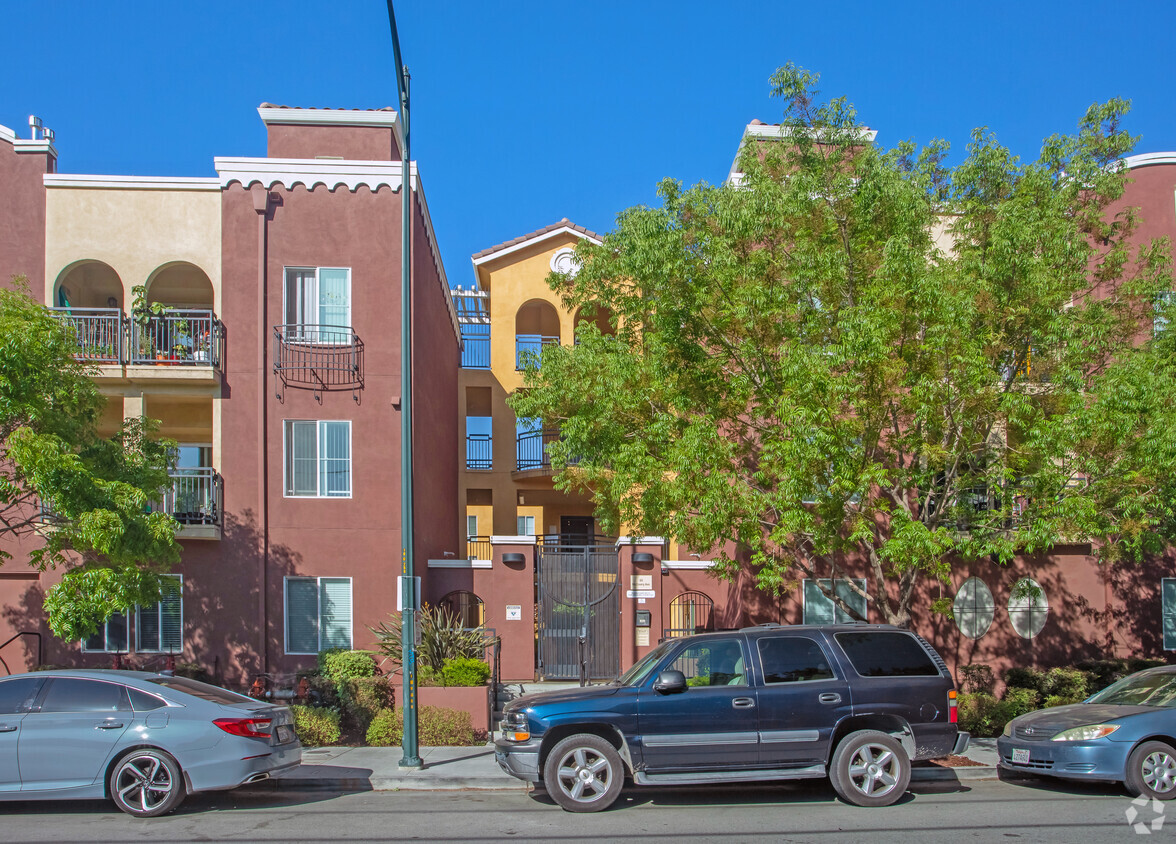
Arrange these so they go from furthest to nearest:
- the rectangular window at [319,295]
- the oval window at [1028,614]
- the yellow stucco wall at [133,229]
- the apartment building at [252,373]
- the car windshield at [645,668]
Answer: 1. the oval window at [1028,614]
2. the rectangular window at [319,295]
3. the yellow stucco wall at [133,229]
4. the apartment building at [252,373]
5. the car windshield at [645,668]

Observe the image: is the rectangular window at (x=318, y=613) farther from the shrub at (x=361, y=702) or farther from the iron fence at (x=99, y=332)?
the iron fence at (x=99, y=332)

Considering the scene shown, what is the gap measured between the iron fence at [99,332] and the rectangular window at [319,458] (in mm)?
3355

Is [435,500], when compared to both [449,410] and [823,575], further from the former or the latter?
[823,575]

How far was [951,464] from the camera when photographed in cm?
1311

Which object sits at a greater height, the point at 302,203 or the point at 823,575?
the point at 302,203

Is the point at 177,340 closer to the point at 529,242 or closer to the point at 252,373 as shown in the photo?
the point at 252,373

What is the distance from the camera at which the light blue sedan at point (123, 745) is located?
9.16 meters

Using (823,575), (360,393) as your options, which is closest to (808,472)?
(823,575)

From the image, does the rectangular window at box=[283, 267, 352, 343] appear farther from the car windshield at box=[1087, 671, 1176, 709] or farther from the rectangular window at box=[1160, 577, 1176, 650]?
the rectangular window at box=[1160, 577, 1176, 650]

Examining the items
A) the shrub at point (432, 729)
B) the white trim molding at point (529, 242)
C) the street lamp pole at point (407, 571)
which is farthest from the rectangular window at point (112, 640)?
the white trim molding at point (529, 242)

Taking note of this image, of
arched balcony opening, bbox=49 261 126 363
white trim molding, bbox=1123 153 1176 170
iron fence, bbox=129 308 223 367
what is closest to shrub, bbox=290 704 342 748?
iron fence, bbox=129 308 223 367

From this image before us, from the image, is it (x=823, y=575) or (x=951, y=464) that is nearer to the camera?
(x=951, y=464)

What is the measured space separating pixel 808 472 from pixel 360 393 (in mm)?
8635

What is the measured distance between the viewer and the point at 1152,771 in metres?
9.70
